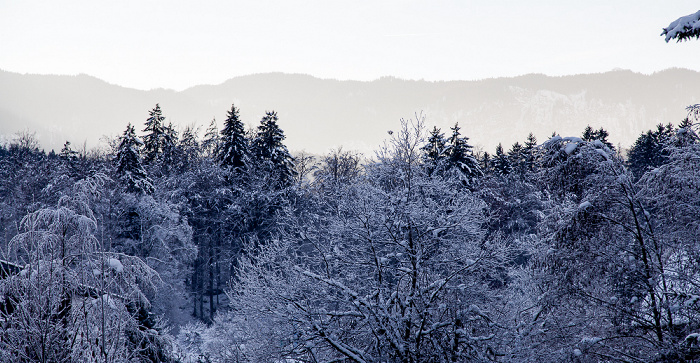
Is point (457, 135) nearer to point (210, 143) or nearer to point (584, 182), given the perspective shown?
point (210, 143)

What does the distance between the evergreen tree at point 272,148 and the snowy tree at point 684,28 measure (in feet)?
104

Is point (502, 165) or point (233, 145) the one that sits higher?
point (233, 145)

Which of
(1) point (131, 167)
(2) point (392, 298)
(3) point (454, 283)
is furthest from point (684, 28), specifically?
(1) point (131, 167)

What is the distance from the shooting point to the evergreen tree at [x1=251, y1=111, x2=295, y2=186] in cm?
3631

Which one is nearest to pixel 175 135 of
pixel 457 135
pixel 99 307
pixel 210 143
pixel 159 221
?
pixel 210 143

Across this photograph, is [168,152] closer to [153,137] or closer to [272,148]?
[153,137]

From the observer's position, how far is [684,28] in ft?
16.7

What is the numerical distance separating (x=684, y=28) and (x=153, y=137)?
39113 mm

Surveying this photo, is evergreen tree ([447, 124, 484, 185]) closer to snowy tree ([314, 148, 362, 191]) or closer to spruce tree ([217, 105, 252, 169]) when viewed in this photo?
snowy tree ([314, 148, 362, 191])

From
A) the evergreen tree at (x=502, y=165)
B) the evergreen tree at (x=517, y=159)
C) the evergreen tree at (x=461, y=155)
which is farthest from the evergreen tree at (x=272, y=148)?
the evergreen tree at (x=517, y=159)

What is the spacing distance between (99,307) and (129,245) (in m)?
20.1

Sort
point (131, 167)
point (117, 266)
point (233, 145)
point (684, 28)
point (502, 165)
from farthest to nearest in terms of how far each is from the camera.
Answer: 1. point (502, 165)
2. point (233, 145)
3. point (131, 167)
4. point (117, 266)
5. point (684, 28)

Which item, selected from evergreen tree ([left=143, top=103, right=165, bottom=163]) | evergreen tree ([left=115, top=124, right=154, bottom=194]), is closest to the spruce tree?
evergreen tree ([left=143, top=103, right=165, bottom=163])

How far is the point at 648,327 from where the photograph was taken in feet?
25.1
